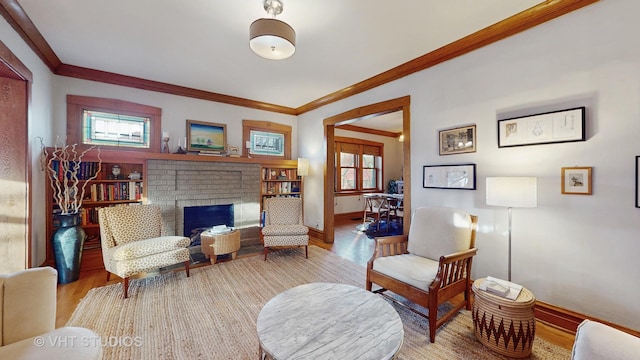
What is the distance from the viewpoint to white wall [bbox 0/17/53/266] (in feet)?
8.49

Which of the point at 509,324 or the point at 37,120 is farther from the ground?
the point at 37,120

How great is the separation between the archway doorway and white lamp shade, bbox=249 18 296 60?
1.86m

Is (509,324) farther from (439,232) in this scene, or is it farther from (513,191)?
(513,191)

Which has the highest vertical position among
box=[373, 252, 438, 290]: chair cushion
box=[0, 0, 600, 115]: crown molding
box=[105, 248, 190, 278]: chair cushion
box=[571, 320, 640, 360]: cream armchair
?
box=[0, 0, 600, 115]: crown molding

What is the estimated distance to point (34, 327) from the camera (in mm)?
1262

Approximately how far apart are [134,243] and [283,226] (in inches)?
75.6

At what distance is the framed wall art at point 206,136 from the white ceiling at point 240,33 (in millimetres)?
887

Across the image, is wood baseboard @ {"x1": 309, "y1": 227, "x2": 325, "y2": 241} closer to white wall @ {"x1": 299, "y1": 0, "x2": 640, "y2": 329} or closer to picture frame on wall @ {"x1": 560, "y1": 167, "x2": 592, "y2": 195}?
white wall @ {"x1": 299, "y1": 0, "x2": 640, "y2": 329}

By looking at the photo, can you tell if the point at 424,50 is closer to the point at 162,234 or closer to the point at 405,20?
the point at 405,20

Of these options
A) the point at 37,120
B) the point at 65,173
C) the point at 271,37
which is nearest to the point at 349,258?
the point at 271,37

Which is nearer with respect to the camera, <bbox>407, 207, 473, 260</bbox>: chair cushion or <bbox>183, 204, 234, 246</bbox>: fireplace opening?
<bbox>407, 207, 473, 260</bbox>: chair cushion

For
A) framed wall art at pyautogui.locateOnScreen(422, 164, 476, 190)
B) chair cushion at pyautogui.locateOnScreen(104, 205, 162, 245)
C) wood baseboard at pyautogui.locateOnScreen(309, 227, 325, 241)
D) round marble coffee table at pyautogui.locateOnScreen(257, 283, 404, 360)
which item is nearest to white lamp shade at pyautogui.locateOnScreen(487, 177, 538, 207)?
framed wall art at pyautogui.locateOnScreen(422, 164, 476, 190)

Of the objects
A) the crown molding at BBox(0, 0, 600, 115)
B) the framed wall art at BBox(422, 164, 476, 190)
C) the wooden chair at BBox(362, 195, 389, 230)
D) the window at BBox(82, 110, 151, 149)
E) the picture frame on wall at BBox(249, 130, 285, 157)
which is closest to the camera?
the crown molding at BBox(0, 0, 600, 115)

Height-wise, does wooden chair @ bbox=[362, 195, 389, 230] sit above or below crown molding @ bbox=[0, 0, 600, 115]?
below
